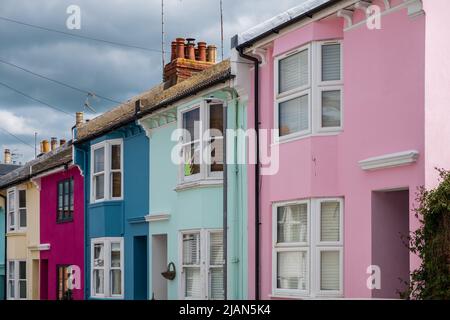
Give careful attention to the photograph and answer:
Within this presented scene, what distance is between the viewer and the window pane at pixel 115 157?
923 inches

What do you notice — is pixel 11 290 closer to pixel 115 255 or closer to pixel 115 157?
pixel 115 255

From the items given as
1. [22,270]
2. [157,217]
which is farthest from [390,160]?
[22,270]

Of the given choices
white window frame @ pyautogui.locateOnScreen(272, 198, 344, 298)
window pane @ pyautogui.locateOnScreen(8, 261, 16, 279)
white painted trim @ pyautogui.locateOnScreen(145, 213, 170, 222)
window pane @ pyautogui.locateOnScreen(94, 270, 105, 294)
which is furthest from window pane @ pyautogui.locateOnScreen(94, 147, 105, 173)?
window pane @ pyautogui.locateOnScreen(8, 261, 16, 279)

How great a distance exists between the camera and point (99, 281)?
24.2 meters

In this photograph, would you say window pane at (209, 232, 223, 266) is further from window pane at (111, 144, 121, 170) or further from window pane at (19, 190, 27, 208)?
window pane at (19, 190, 27, 208)

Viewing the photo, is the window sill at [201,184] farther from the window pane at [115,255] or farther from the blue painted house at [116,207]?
the window pane at [115,255]

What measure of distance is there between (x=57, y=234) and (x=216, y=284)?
12.3m

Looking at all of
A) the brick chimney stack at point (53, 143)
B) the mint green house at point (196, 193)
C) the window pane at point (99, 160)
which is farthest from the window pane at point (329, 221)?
the brick chimney stack at point (53, 143)

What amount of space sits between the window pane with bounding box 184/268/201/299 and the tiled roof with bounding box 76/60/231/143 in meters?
3.89

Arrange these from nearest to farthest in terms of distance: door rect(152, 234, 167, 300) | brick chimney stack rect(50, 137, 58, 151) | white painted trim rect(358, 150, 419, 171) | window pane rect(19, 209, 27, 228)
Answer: white painted trim rect(358, 150, 419, 171) < door rect(152, 234, 167, 300) < window pane rect(19, 209, 27, 228) < brick chimney stack rect(50, 137, 58, 151)

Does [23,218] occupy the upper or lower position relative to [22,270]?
upper

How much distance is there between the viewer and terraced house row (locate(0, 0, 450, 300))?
492 inches
